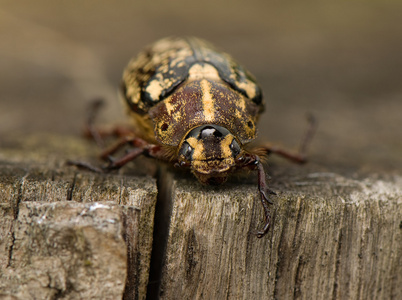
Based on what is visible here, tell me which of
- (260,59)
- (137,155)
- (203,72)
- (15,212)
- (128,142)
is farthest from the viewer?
(260,59)

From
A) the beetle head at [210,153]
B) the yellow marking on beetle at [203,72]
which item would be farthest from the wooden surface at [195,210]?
the yellow marking on beetle at [203,72]

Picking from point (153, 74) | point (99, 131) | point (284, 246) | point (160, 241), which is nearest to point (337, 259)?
point (284, 246)

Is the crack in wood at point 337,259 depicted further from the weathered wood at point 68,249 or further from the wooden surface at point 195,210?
the weathered wood at point 68,249

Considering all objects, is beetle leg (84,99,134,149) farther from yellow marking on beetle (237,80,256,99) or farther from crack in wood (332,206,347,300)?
crack in wood (332,206,347,300)

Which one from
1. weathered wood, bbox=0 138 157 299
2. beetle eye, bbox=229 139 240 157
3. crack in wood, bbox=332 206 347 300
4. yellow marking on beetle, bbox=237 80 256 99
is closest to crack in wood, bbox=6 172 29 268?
weathered wood, bbox=0 138 157 299

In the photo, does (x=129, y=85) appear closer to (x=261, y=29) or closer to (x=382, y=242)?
(x=382, y=242)

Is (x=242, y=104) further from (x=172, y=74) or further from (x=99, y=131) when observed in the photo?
(x=99, y=131)

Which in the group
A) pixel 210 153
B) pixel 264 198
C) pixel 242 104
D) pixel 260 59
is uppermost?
pixel 260 59

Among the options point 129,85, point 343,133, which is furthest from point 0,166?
point 343,133
